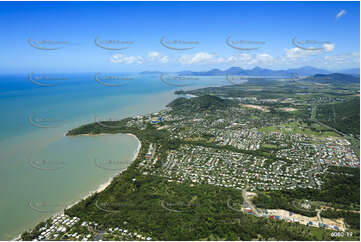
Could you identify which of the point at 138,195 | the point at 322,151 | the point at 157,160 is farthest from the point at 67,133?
the point at 322,151

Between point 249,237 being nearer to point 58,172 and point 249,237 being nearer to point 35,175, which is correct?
point 58,172
